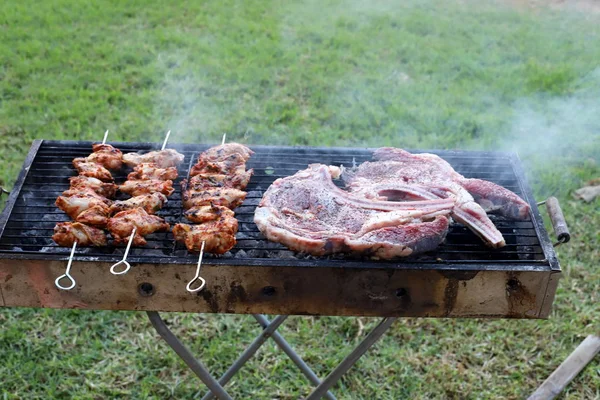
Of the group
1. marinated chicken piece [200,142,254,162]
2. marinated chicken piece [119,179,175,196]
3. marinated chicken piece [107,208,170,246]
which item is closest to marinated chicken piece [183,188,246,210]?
marinated chicken piece [119,179,175,196]

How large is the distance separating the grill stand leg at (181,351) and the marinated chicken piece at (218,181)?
852 millimetres

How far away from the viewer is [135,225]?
10.8ft

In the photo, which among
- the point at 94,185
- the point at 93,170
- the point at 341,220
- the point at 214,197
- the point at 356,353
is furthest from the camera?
the point at 93,170

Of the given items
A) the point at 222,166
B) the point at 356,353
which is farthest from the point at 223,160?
the point at 356,353

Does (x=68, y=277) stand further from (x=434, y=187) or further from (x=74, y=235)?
(x=434, y=187)

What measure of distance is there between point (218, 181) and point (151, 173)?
0.43 metres

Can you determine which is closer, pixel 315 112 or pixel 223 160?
pixel 223 160

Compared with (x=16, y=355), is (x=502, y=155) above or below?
above

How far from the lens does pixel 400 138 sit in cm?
712

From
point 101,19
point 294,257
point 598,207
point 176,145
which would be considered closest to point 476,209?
point 294,257

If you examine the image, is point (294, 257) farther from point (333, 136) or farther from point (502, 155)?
point (333, 136)

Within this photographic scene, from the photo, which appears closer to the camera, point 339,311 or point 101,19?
point 339,311

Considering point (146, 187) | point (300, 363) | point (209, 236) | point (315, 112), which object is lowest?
point (315, 112)

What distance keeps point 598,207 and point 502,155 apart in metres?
2.77
